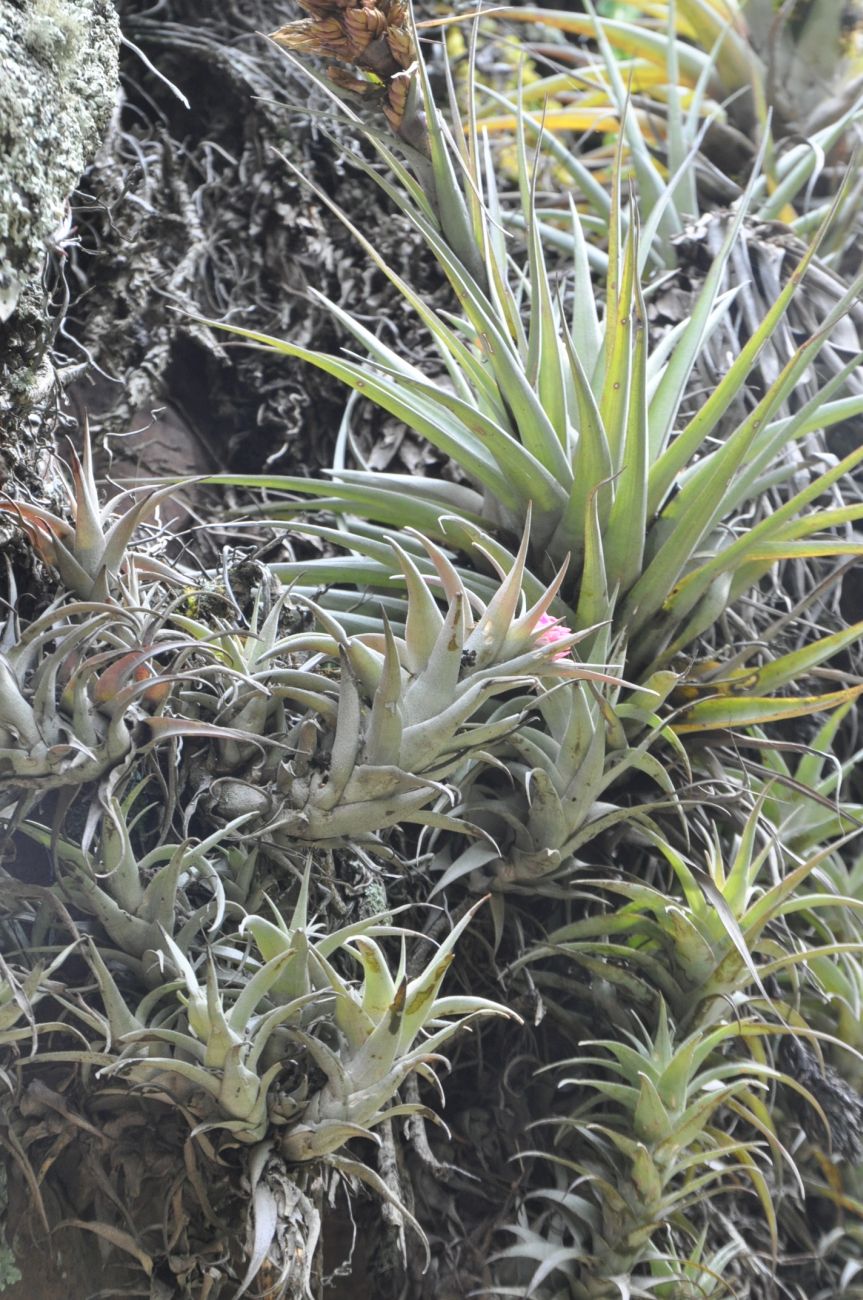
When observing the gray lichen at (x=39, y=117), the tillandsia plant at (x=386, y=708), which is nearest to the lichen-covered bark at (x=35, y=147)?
the gray lichen at (x=39, y=117)

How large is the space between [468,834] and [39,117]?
645 millimetres

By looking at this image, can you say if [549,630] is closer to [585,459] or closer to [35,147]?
[585,459]

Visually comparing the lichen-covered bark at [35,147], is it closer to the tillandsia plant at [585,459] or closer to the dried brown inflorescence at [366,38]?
the dried brown inflorescence at [366,38]

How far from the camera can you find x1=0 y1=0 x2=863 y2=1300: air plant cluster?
32.4 inches

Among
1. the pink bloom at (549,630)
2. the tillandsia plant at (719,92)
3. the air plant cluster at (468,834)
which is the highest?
the tillandsia plant at (719,92)

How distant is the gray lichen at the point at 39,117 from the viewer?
2.50ft

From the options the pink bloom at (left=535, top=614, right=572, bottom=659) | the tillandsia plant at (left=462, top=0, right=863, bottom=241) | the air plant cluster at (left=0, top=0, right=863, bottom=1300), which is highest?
the tillandsia plant at (left=462, top=0, right=863, bottom=241)

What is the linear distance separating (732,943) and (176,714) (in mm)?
594

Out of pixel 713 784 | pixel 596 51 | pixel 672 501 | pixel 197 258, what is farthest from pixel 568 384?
pixel 596 51

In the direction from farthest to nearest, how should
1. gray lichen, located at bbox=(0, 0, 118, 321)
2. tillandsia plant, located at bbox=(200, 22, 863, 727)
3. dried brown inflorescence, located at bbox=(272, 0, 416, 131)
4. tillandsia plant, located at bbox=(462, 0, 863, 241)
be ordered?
tillandsia plant, located at bbox=(462, 0, 863, 241) < tillandsia plant, located at bbox=(200, 22, 863, 727) < dried brown inflorescence, located at bbox=(272, 0, 416, 131) < gray lichen, located at bbox=(0, 0, 118, 321)

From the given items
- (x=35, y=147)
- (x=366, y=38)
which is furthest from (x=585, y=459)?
(x=35, y=147)

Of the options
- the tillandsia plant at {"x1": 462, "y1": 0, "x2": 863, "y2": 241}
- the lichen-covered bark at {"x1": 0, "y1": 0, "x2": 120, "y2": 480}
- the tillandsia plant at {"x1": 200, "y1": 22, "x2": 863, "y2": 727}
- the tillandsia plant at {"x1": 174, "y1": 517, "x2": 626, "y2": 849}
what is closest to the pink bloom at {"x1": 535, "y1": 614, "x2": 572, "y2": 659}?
the tillandsia plant at {"x1": 174, "y1": 517, "x2": 626, "y2": 849}

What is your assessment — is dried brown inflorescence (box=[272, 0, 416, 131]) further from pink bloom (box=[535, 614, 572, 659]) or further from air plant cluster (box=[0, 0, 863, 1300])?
pink bloom (box=[535, 614, 572, 659])

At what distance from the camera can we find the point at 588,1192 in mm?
1168
